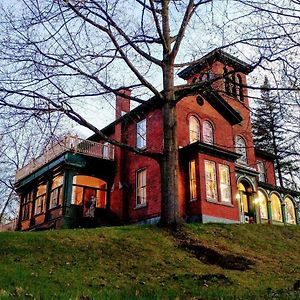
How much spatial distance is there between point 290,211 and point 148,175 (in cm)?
1353

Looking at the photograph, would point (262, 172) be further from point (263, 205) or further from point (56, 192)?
point (56, 192)

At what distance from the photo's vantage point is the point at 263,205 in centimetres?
2798

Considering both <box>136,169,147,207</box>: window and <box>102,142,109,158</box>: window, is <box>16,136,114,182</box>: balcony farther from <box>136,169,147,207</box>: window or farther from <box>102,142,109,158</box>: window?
<box>136,169,147,207</box>: window

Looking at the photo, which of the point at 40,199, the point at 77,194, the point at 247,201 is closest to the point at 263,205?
the point at 247,201

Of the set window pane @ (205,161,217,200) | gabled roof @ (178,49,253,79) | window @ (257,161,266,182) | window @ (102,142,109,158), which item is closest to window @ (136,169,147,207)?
window @ (102,142,109,158)

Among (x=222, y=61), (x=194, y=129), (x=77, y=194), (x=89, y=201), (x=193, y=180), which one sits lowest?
(x=89, y=201)

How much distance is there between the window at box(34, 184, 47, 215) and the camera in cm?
2599

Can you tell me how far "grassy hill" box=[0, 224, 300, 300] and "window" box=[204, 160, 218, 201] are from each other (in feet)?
14.3

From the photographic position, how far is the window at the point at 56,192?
77.5ft

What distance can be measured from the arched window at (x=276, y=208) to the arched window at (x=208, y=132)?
8.06 m

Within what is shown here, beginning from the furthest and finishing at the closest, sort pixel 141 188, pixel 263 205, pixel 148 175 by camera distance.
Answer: pixel 263 205 → pixel 141 188 → pixel 148 175

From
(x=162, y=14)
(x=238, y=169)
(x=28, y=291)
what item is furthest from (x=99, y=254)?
(x=238, y=169)

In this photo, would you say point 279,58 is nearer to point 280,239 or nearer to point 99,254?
point 99,254

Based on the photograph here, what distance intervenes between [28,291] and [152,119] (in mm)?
17506
